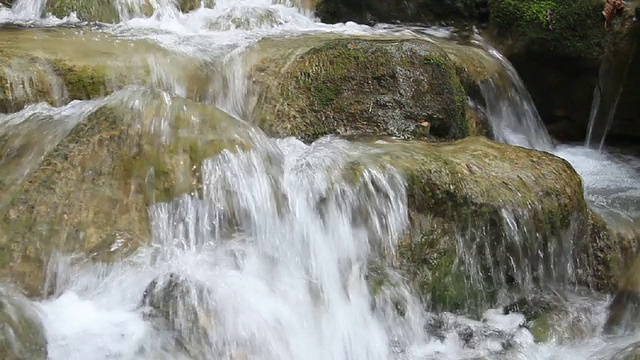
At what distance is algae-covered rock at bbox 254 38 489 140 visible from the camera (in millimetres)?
5219

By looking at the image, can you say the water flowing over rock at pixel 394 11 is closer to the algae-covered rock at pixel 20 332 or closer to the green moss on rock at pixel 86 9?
the green moss on rock at pixel 86 9

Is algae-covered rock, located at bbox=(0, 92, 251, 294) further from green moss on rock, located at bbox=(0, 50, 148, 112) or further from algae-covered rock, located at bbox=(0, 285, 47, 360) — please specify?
green moss on rock, located at bbox=(0, 50, 148, 112)

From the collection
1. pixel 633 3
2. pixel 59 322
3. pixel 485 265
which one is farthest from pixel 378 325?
pixel 633 3

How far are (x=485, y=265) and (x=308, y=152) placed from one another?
133 cm

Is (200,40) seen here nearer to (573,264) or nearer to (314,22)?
(314,22)

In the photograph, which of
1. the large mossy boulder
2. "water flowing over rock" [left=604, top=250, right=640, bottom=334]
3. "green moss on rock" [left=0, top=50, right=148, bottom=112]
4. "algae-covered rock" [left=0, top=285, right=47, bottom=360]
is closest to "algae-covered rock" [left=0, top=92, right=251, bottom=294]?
"algae-covered rock" [left=0, top=285, right=47, bottom=360]

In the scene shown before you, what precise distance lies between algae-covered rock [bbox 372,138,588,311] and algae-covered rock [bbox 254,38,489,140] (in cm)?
78

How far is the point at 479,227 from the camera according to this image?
4.29 meters

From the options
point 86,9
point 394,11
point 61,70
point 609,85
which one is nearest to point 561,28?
point 609,85

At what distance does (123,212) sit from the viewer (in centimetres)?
386

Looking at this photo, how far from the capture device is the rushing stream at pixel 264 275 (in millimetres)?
3410

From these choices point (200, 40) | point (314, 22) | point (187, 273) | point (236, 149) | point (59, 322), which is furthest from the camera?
point (314, 22)

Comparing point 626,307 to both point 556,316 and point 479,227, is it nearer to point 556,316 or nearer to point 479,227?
point 556,316

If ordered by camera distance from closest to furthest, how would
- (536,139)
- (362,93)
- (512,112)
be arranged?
(362,93), (512,112), (536,139)
